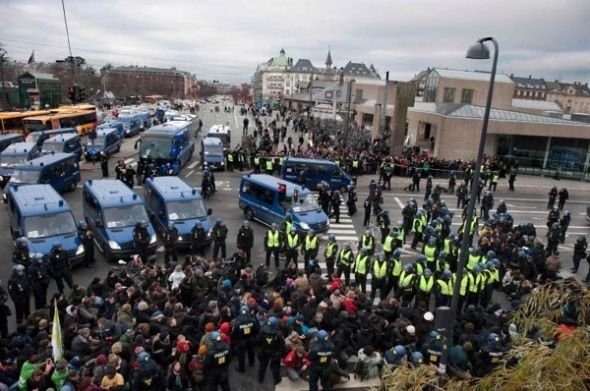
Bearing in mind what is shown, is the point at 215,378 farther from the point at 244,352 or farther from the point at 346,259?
the point at 346,259

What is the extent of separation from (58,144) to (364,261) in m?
24.0

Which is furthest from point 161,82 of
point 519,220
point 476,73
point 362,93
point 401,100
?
point 519,220

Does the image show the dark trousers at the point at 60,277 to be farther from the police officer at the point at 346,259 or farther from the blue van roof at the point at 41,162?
the blue van roof at the point at 41,162

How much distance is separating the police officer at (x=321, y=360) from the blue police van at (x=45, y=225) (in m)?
9.32

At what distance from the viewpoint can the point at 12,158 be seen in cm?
2547

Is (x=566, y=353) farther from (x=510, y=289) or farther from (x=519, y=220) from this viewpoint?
(x=519, y=220)

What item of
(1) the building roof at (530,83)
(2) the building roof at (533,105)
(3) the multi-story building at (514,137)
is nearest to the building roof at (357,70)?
(1) the building roof at (530,83)

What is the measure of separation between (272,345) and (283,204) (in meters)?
10.3

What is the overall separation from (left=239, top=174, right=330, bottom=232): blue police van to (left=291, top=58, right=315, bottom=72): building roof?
6847 inches

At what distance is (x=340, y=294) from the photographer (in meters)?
11.4

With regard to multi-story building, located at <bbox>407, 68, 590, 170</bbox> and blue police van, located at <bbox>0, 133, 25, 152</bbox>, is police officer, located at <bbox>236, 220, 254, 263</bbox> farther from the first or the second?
multi-story building, located at <bbox>407, 68, 590, 170</bbox>

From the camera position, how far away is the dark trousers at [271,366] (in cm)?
929

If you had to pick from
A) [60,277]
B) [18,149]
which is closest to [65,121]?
[18,149]

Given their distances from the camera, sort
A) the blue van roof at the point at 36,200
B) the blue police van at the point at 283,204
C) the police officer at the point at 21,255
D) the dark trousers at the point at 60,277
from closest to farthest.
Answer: the police officer at the point at 21,255 < the dark trousers at the point at 60,277 < the blue van roof at the point at 36,200 < the blue police van at the point at 283,204
